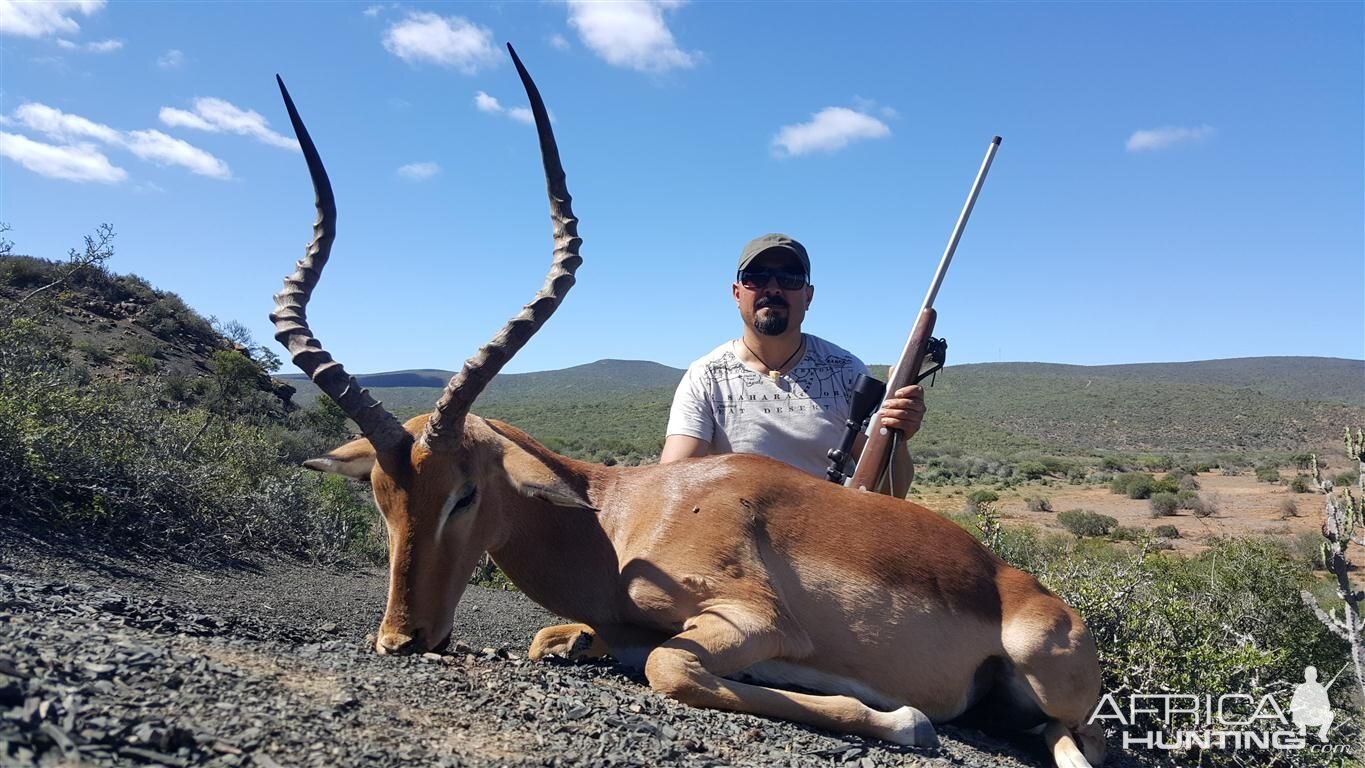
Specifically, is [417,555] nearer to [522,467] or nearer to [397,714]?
[522,467]

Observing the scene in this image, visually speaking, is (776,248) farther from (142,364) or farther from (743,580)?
(142,364)

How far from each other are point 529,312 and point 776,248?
3381mm

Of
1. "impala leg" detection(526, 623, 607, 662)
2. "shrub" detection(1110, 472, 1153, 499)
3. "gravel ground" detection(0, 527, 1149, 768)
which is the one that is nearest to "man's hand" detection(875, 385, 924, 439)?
"gravel ground" detection(0, 527, 1149, 768)

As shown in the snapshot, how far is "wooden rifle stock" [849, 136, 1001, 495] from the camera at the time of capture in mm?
7230

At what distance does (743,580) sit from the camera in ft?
17.3

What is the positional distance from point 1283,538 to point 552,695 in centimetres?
3090

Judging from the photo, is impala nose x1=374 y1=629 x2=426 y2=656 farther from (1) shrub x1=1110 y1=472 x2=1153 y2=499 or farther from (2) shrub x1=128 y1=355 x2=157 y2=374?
(1) shrub x1=1110 y1=472 x2=1153 y2=499

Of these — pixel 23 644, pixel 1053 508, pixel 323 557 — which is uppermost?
pixel 1053 508

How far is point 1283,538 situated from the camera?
2778 centimetres

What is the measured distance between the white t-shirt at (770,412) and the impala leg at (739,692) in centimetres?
318

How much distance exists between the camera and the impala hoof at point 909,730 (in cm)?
470

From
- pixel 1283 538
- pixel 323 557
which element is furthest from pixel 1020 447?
pixel 323 557

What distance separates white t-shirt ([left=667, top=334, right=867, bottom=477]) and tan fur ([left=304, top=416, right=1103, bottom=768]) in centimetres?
197

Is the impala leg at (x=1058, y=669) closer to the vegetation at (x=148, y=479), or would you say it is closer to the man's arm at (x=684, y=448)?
the man's arm at (x=684, y=448)
